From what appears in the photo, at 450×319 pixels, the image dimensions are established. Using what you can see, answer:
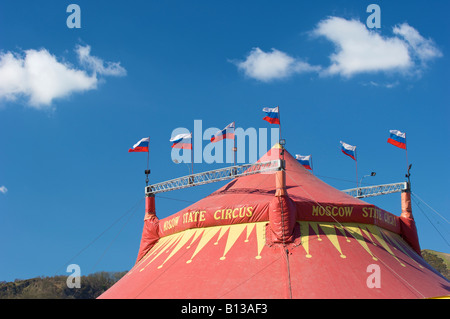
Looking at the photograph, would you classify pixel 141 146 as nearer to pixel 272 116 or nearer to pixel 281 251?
pixel 272 116

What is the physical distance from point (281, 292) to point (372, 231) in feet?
24.2

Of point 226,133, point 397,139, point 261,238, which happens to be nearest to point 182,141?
point 226,133

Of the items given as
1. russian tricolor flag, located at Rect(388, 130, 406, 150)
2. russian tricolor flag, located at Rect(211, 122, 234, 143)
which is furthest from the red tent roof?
russian tricolor flag, located at Rect(388, 130, 406, 150)

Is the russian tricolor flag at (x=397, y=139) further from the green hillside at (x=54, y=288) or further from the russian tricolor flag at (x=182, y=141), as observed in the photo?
the green hillside at (x=54, y=288)

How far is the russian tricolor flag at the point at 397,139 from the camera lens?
106 feet

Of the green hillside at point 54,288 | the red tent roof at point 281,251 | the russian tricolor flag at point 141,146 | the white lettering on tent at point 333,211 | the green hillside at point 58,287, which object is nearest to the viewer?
the red tent roof at point 281,251

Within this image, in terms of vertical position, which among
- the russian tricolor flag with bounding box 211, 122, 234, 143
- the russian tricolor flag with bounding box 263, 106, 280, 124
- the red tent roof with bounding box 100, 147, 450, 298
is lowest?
the red tent roof with bounding box 100, 147, 450, 298

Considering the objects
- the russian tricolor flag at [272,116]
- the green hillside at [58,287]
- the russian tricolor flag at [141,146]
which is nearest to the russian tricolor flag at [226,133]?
the russian tricolor flag at [272,116]

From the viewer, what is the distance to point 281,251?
2303 centimetres

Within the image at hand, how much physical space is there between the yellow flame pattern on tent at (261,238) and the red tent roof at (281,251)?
0.18ft

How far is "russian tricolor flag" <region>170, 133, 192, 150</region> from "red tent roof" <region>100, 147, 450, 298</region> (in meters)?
3.30

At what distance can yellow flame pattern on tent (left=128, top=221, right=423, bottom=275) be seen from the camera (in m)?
23.9

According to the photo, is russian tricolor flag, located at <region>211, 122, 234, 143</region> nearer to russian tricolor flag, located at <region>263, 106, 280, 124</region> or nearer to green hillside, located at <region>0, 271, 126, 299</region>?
russian tricolor flag, located at <region>263, 106, 280, 124</region>
